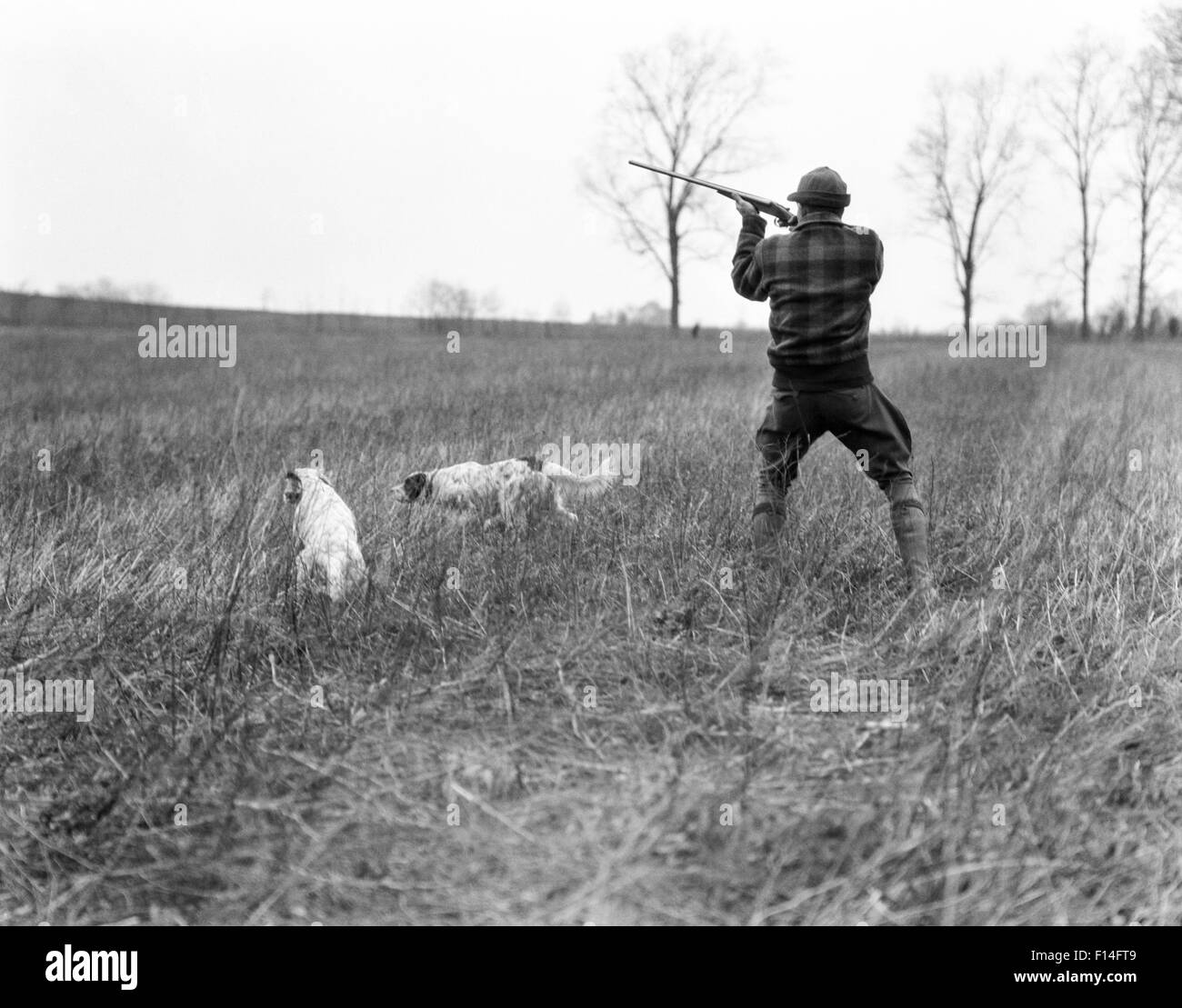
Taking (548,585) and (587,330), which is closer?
(548,585)

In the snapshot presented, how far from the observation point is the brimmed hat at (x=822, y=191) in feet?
15.3

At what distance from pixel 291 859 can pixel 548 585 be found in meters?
1.76

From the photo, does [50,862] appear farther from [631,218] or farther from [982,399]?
[631,218]

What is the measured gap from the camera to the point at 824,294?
464 centimetres

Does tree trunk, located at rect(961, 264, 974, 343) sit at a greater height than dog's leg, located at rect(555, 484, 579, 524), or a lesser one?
greater

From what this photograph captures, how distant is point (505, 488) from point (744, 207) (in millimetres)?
1826

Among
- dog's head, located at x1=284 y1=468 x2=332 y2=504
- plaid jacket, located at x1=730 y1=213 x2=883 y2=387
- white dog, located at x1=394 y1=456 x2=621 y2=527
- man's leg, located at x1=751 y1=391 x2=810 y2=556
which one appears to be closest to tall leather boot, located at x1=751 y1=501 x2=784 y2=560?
man's leg, located at x1=751 y1=391 x2=810 y2=556

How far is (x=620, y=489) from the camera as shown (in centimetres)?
608

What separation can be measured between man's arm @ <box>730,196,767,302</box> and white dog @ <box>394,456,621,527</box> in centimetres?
139

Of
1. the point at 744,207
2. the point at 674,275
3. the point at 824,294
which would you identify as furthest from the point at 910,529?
the point at 674,275

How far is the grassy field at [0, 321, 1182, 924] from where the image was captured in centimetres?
264

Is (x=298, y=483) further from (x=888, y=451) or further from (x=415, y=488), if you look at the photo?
(x=888, y=451)

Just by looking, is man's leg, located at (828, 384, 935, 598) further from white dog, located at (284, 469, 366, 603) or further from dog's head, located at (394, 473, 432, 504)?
dog's head, located at (394, 473, 432, 504)

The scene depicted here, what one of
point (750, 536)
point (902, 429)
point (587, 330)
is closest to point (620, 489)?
point (750, 536)
